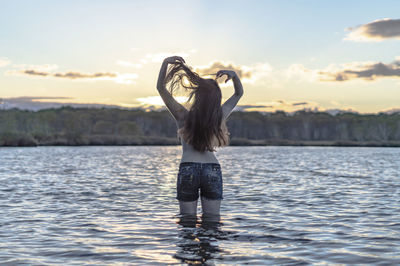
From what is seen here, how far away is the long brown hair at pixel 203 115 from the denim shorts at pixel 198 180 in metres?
0.27

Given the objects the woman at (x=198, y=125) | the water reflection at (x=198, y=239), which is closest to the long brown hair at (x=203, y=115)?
the woman at (x=198, y=125)

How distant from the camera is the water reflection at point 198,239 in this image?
19.4ft

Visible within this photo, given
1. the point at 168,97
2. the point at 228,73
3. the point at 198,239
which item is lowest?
the point at 198,239

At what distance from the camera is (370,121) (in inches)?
7279

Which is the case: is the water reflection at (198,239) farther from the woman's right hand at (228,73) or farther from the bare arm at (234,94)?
the woman's right hand at (228,73)

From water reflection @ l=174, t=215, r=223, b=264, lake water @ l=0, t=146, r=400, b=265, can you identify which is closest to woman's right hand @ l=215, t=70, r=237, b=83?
water reflection @ l=174, t=215, r=223, b=264

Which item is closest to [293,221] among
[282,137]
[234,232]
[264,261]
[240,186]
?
[234,232]

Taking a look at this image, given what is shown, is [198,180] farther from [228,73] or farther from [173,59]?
[173,59]

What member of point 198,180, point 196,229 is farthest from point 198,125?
point 196,229

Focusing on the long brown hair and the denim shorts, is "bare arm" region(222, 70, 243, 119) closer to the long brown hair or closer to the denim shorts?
the long brown hair

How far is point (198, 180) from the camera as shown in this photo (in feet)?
19.6

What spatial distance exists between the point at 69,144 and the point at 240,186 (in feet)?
297

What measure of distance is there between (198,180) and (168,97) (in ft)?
4.06

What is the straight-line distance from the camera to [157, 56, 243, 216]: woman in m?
5.71
